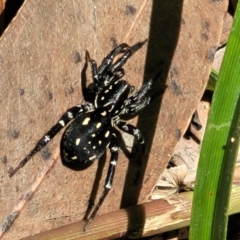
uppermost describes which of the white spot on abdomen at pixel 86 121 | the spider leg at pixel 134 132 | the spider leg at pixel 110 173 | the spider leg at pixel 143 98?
the spider leg at pixel 143 98

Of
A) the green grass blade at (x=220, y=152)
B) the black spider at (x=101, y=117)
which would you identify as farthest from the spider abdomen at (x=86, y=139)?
the green grass blade at (x=220, y=152)

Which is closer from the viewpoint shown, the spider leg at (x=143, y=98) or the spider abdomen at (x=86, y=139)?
the spider abdomen at (x=86, y=139)

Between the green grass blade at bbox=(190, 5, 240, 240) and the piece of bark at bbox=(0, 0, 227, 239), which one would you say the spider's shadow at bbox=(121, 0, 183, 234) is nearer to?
the piece of bark at bbox=(0, 0, 227, 239)

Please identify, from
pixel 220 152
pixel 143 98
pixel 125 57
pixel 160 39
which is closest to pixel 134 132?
pixel 143 98

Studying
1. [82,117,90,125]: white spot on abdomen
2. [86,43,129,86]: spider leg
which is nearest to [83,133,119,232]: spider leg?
[82,117,90,125]: white spot on abdomen

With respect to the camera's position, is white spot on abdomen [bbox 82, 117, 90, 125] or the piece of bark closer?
the piece of bark

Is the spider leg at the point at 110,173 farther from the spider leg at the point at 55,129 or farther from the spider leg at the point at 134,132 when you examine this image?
the spider leg at the point at 55,129

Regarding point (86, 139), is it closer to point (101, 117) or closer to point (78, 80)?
point (101, 117)

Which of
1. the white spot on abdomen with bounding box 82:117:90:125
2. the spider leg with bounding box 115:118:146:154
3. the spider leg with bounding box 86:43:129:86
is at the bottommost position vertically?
the spider leg with bounding box 115:118:146:154
